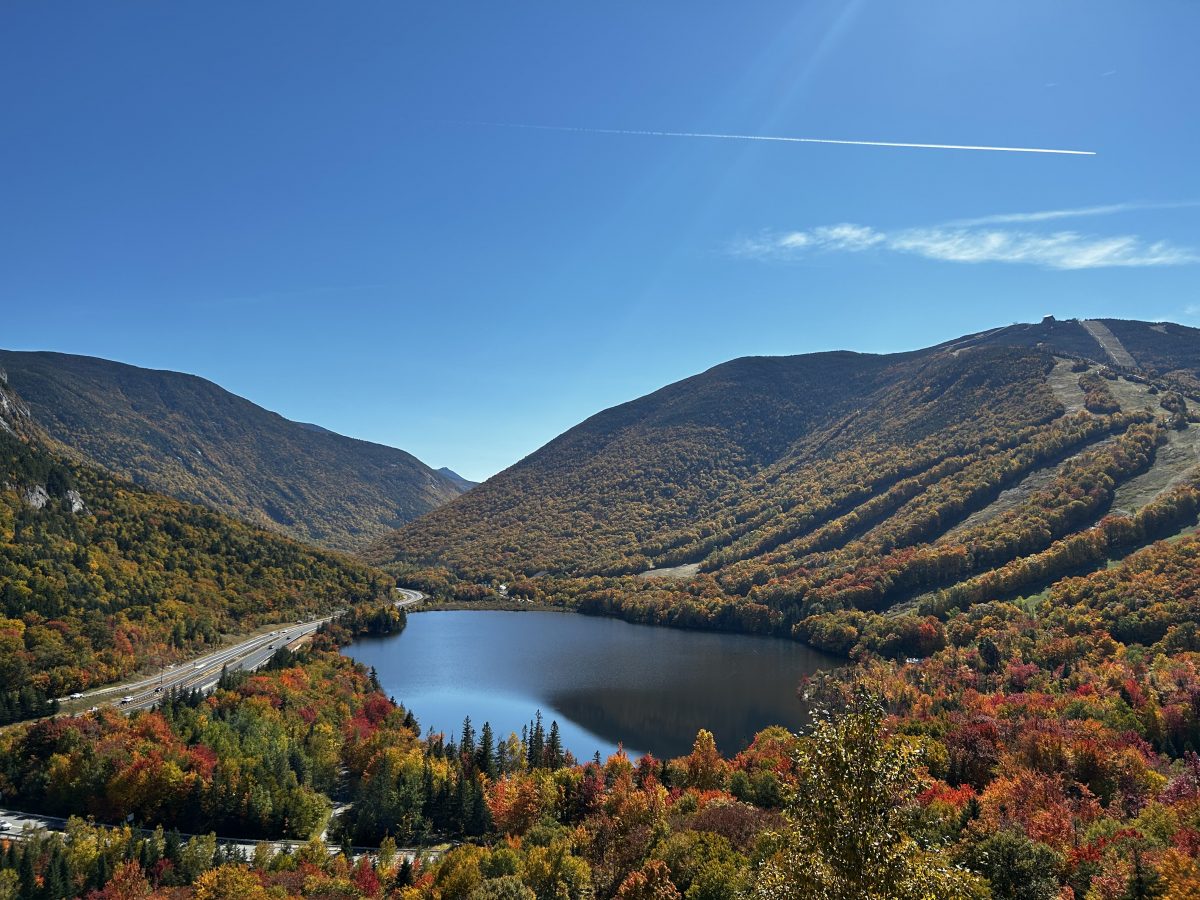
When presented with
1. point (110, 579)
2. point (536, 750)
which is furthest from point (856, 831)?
point (110, 579)

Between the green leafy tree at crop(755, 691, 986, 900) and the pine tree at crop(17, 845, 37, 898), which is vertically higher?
the green leafy tree at crop(755, 691, 986, 900)

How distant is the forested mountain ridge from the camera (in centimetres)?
9025

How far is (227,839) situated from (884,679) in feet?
261

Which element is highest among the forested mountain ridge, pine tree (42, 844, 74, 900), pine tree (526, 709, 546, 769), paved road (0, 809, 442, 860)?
the forested mountain ridge

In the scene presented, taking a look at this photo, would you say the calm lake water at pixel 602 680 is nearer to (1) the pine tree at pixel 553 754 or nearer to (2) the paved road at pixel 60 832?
(1) the pine tree at pixel 553 754

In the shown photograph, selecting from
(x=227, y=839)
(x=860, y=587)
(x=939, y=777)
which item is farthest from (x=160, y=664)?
(x=860, y=587)

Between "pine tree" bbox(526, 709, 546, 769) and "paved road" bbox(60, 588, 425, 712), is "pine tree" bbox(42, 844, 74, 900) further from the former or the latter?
"paved road" bbox(60, 588, 425, 712)

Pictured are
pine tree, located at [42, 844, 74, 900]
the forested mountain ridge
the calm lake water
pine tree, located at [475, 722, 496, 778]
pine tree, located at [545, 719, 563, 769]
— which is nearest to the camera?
pine tree, located at [42, 844, 74, 900]

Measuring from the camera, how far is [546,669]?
121 m

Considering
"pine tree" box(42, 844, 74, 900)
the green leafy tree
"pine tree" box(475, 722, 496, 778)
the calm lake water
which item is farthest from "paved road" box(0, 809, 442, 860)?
the green leafy tree

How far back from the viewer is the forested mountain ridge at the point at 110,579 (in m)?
90.2

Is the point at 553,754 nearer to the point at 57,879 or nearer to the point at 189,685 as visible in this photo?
the point at 57,879

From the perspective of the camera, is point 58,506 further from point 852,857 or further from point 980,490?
point 980,490

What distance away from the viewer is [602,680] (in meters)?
111
